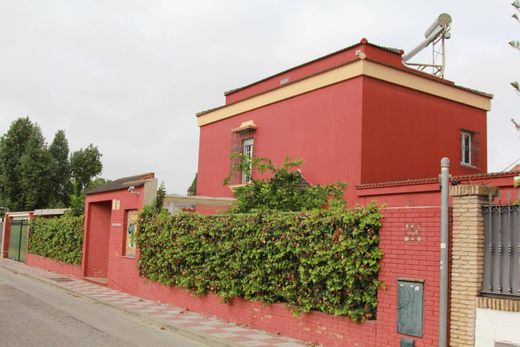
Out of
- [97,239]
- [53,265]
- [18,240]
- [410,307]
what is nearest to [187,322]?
[410,307]

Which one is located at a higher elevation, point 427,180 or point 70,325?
point 427,180

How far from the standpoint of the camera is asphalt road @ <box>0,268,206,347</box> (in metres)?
9.40

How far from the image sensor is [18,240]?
103ft

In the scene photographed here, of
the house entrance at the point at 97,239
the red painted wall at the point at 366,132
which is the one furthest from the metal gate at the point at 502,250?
the house entrance at the point at 97,239

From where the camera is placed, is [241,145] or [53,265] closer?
[241,145]

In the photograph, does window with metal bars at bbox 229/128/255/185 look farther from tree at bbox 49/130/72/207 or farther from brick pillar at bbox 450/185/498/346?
tree at bbox 49/130/72/207

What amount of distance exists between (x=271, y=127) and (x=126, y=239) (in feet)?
22.3

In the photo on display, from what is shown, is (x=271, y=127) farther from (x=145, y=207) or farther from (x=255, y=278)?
(x=255, y=278)

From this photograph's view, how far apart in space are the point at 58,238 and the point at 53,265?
1489 mm

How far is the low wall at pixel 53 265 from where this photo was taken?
73.0 feet

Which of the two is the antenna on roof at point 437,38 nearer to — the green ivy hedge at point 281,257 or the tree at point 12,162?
the green ivy hedge at point 281,257

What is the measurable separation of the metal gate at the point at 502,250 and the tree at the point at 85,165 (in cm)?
4256

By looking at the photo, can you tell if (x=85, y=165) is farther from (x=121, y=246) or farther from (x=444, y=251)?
(x=444, y=251)

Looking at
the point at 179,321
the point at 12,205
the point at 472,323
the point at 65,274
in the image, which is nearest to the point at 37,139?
the point at 12,205
